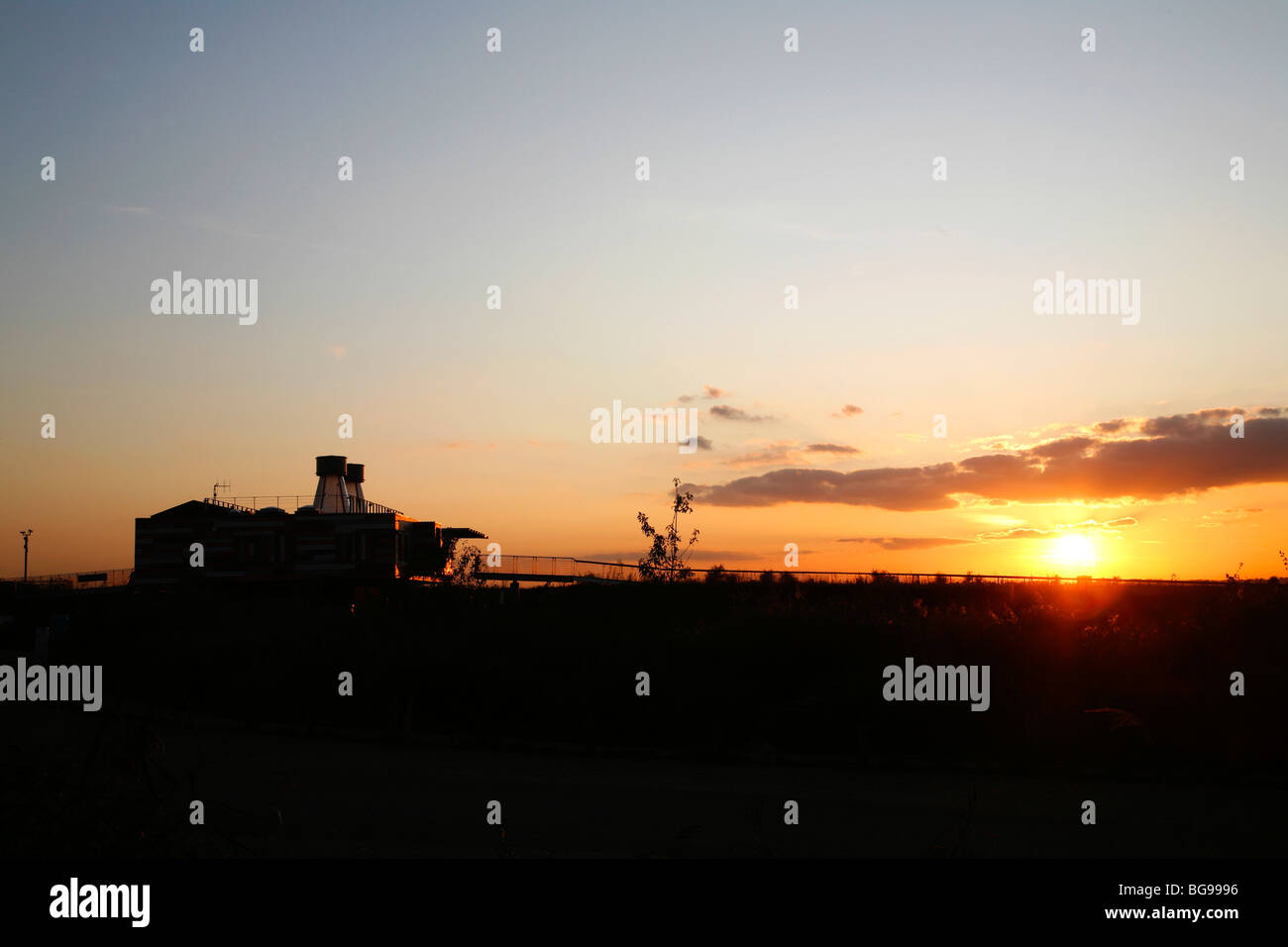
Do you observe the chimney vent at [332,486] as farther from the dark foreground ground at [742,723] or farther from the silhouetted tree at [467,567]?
the dark foreground ground at [742,723]

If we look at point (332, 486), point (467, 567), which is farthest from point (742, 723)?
point (332, 486)

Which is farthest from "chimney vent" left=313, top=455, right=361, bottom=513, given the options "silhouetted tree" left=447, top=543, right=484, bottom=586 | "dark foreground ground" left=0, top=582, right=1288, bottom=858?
"dark foreground ground" left=0, top=582, right=1288, bottom=858

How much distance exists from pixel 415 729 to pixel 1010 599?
68.6ft

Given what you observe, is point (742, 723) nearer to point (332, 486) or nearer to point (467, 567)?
point (467, 567)

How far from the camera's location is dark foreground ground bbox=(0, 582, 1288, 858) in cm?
1386

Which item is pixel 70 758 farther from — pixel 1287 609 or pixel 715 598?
pixel 715 598

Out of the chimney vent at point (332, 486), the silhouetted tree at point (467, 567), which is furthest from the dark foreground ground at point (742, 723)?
the chimney vent at point (332, 486)

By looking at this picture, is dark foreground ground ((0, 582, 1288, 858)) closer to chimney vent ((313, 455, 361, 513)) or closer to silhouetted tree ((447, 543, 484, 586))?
silhouetted tree ((447, 543, 484, 586))

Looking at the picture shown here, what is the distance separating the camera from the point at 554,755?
21812mm

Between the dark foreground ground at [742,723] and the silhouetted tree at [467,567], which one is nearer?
the dark foreground ground at [742,723]

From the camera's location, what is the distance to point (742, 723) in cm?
2317

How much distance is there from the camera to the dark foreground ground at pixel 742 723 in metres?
13.9

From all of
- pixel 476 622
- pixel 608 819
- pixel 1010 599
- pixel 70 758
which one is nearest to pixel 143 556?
pixel 476 622

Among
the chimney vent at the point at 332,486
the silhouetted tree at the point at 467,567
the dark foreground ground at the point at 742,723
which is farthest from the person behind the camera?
the chimney vent at the point at 332,486
